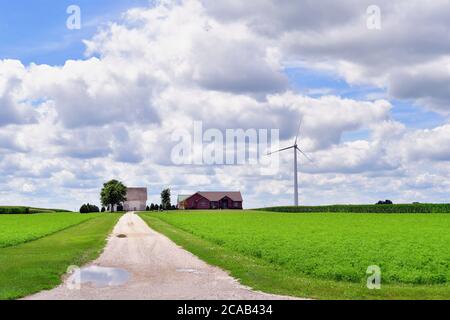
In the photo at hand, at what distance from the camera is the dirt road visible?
19.2m

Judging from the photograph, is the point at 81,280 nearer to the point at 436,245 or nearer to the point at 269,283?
the point at 269,283

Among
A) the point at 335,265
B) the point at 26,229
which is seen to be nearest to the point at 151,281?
the point at 335,265

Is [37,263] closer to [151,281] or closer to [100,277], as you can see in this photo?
[100,277]

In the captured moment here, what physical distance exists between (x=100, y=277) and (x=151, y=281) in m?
2.93

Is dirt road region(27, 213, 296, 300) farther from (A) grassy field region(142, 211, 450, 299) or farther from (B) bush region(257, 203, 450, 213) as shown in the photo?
(B) bush region(257, 203, 450, 213)

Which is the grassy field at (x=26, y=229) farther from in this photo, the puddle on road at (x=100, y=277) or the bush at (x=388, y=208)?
the bush at (x=388, y=208)

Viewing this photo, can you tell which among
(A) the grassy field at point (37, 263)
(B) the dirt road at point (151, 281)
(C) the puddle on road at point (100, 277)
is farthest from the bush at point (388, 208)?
(C) the puddle on road at point (100, 277)

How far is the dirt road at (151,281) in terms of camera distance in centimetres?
1920

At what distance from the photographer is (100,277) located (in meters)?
24.2

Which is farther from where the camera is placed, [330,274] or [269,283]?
[330,274]

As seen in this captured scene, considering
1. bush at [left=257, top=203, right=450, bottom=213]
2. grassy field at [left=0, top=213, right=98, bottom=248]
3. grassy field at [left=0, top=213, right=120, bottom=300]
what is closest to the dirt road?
grassy field at [left=0, top=213, right=120, bottom=300]
